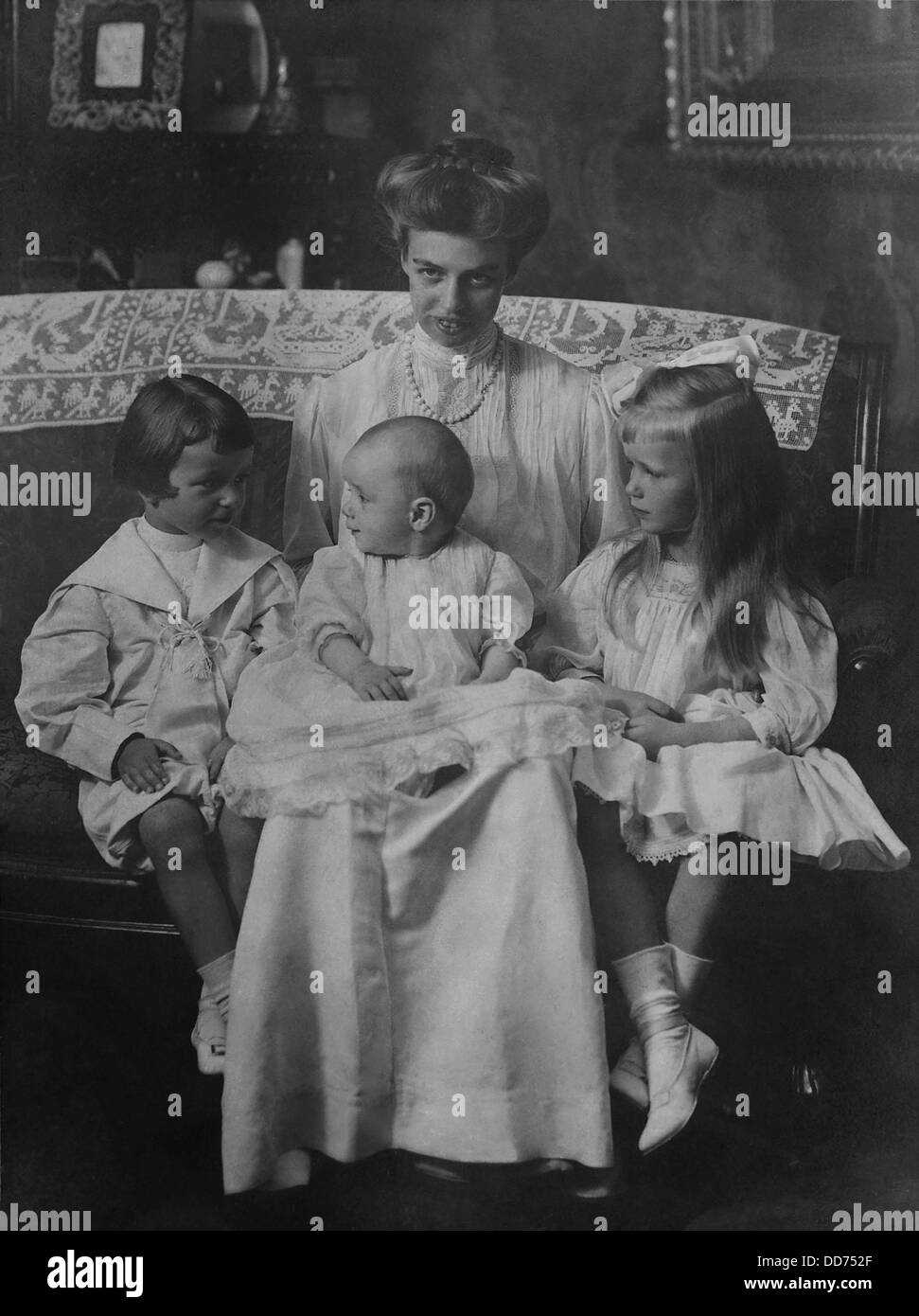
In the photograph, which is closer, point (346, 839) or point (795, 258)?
point (346, 839)

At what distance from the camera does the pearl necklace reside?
254 cm

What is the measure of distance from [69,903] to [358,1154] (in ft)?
2.24

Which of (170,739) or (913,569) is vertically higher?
(913,569)

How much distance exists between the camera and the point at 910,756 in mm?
2562

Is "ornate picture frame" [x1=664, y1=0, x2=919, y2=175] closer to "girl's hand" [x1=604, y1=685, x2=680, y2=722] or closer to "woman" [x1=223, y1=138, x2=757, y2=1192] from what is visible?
"girl's hand" [x1=604, y1=685, x2=680, y2=722]

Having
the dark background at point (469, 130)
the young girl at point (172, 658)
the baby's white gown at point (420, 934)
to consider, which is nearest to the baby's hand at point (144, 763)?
the young girl at point (172, 658)

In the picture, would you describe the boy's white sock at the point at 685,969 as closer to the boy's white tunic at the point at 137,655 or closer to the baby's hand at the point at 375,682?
the baby's hand at the point at 375,682

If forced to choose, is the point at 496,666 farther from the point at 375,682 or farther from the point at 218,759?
the point at 218,759

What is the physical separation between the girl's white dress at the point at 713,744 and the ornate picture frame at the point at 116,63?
1217mm

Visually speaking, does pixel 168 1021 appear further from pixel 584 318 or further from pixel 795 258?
pixel 795 258

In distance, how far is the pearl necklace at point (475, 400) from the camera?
254 cm

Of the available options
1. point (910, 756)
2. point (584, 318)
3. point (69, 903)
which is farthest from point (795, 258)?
point (69, 903)

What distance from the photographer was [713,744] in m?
2.42

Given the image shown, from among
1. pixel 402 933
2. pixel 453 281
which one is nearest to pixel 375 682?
pixel 402 933
